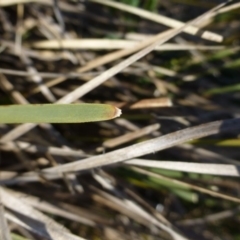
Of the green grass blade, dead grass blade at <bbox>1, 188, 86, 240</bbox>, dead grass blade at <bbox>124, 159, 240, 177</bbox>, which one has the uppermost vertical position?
the green grass blade

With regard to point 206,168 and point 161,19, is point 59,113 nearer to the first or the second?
point 206,168

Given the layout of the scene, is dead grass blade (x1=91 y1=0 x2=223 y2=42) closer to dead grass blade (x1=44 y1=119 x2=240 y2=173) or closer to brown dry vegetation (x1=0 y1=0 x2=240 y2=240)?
brown dry vegetation (x1=0 y1=0 x2=240 y2=240)

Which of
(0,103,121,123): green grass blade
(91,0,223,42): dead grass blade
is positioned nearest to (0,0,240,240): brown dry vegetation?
(91,0,223,42): dead grass blade

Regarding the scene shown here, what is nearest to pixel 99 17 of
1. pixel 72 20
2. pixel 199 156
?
pixel 72 20

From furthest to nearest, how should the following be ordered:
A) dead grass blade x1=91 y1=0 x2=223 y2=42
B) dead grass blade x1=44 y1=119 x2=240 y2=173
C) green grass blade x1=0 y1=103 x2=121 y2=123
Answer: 1. dead grass blade x1=91 y1=0 x2=223 y2=42
2. dead grass blade x1=44 y1=119 x2=240 y2=173
3. green grass blade x1=0 y1=103 x2=121 y2=123

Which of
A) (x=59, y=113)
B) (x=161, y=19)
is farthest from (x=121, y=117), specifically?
(x=59, y=113)

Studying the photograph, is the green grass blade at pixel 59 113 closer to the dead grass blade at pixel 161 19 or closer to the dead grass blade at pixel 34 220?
the dead grass blade at pixel 34 220

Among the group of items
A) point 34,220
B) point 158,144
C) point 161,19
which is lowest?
point 34,220

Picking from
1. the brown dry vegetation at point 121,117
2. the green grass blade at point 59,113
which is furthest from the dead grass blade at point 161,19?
the green grass blade at point 59,113

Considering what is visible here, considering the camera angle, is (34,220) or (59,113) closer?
(59,113)
